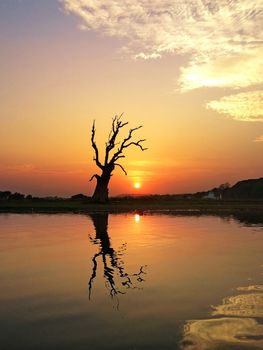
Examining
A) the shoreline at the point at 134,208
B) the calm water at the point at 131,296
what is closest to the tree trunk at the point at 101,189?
the shoreline at the point at 134,208

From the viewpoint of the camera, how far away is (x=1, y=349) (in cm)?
590

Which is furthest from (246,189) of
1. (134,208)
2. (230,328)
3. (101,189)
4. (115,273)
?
(230,328)

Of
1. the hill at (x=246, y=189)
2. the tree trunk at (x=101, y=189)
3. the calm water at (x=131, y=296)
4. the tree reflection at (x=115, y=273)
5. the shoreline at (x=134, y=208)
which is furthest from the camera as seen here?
the hill at (x=246, y=189)

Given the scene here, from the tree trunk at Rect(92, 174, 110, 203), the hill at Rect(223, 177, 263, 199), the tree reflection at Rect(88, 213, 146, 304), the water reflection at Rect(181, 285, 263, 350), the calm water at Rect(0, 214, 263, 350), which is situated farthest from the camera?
the hill at Rect(223, 177, 263, 199)

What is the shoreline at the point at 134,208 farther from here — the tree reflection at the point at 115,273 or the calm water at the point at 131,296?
the calm water at the point at 131,296

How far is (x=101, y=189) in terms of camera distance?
55.8 metres

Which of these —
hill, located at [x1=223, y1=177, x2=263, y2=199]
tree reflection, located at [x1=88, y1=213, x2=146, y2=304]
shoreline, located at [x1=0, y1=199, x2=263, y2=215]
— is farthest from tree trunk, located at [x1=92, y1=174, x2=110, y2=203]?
hill, located at [x1=223, y1=177, x2=263, y2=199]

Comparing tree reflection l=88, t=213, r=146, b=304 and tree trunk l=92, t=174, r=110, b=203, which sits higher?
tree trunk l=92, t=174, r=110, b=203

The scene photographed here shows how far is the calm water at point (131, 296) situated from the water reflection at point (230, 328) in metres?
0.01

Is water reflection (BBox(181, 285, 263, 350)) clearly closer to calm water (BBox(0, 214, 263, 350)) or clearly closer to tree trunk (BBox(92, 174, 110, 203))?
calm water (BBox(0, 214, 263, 350))

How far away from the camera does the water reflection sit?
612 cm

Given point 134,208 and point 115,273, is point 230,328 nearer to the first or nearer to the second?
point 115,273

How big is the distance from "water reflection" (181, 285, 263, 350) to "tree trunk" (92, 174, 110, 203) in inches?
1870

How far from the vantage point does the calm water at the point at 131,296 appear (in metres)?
6.41
